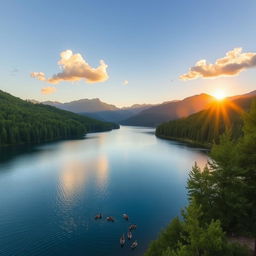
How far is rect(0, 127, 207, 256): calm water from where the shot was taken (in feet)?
117

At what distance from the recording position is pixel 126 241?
36188 mm

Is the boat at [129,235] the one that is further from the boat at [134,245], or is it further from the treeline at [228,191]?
the treeline at [228,191]

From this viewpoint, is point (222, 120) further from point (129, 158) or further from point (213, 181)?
point (213, 181)

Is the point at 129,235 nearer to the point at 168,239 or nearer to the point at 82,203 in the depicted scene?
the point at 168,239

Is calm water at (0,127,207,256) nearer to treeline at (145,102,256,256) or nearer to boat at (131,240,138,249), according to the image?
boat at (131,240,138,249)

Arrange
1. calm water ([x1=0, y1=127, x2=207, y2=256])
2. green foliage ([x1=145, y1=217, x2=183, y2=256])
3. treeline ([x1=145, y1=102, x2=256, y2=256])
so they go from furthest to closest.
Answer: calm water ([x1=0, y1=127, x2=207, y2=256]) → treeline ([x1=145, y1=102, x2=256, y2=256]) → green foliage ([x1=145, y1=217, x2=183, y2=256])

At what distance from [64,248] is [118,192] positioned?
2653cm

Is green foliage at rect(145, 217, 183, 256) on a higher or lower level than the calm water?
higher

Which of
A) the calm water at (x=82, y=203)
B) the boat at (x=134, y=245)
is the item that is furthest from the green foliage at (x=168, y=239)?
the boat at (x=134, y=245)

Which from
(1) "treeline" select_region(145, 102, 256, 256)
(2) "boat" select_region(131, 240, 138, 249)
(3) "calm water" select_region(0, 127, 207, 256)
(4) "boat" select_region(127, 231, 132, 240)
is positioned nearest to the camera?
(1) "treeline" select_region(145, 102, 256, 256)

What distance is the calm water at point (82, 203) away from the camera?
35781mm

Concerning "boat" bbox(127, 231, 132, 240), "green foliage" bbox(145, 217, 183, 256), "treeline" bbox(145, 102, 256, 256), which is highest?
"treeline" bbox(145, 102, 256, 256)

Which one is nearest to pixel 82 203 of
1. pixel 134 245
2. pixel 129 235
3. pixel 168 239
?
pixel 129 235

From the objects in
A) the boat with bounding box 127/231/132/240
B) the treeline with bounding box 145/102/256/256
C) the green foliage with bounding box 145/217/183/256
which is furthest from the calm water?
the treeline with bounding box 145/102/256/256
